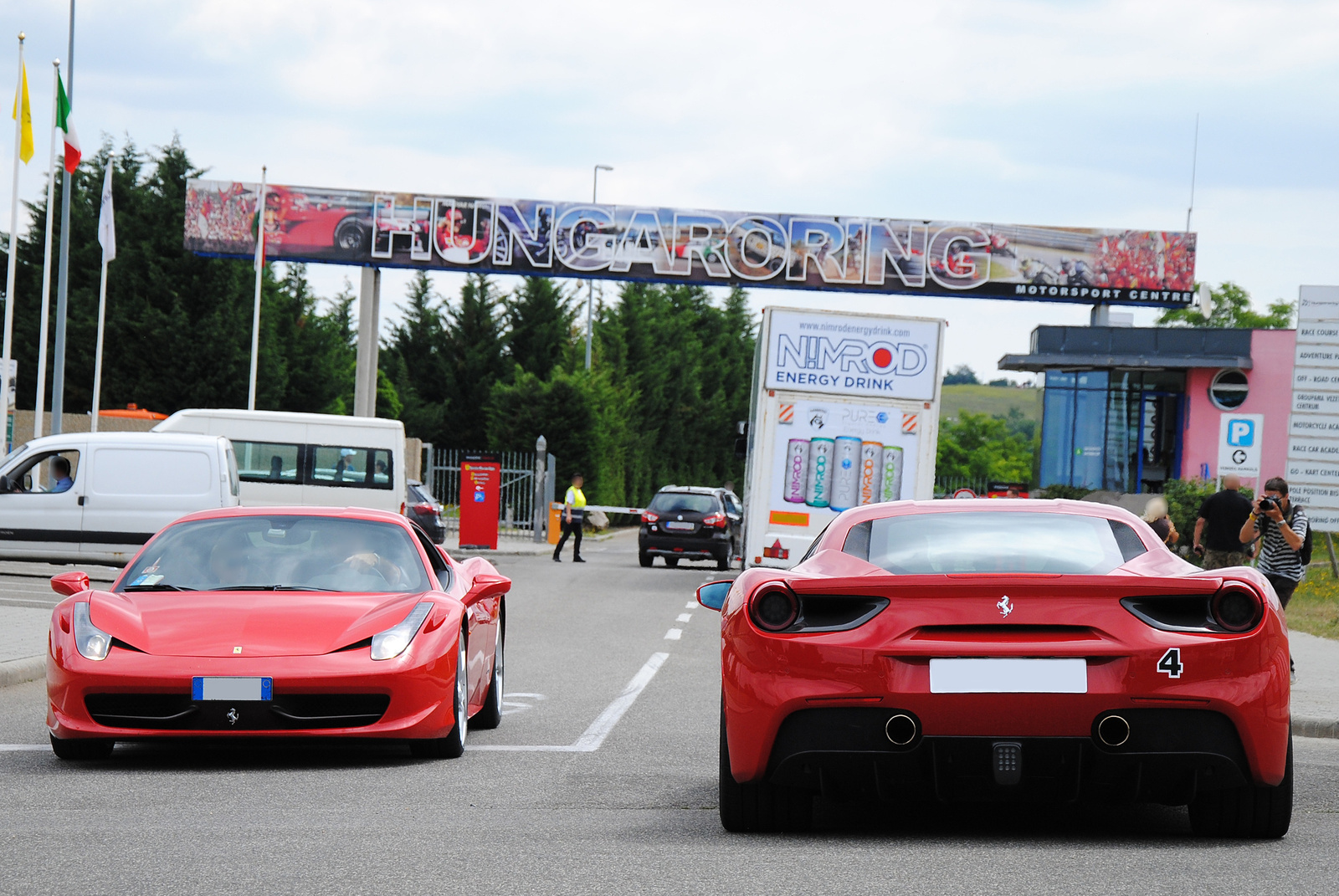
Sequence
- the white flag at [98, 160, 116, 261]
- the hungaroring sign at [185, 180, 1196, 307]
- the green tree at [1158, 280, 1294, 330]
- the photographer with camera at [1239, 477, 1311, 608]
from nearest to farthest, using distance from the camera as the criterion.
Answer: the photographer with camera at [1239, 477, 1311, 608] → the white flag at [98, 160, 116, 261] → the hungaroring sign at [185, 180, 1196, 307] → the green tree at [1158, 280, 1294, 330]

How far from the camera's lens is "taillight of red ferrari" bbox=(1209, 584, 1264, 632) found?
17.7 feet

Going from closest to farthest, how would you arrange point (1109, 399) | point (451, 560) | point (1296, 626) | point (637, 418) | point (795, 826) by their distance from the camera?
1. point (795, 826)
2. point (451, 560)
3. point (1296, 626)
4. point (1109, 399)
5. point (637, 418)

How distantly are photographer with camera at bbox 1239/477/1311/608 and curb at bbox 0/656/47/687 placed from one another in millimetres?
9001

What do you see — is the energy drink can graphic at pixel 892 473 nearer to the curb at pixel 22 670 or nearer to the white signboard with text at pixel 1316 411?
the white signboard with text at pixel 1316 411

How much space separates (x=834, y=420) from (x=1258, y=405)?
2386 centimetres

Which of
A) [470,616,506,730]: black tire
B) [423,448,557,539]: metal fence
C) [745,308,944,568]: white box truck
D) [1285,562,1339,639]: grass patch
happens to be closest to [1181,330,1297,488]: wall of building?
[1285,562,1339,639]: grass patch

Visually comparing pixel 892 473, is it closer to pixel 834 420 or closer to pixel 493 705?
pixel 834 420

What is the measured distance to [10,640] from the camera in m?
12.7

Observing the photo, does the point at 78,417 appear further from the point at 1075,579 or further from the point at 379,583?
the point at 1075,579

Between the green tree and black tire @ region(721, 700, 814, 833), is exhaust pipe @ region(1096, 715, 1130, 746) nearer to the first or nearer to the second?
black tire @ region(721, 700, 814, 833)

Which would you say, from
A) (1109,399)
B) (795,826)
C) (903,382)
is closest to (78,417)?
(1109,399)

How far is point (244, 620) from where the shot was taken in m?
7.69

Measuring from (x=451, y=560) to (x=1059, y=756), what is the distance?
453 centimetres

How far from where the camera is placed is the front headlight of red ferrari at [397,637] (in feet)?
24.8
